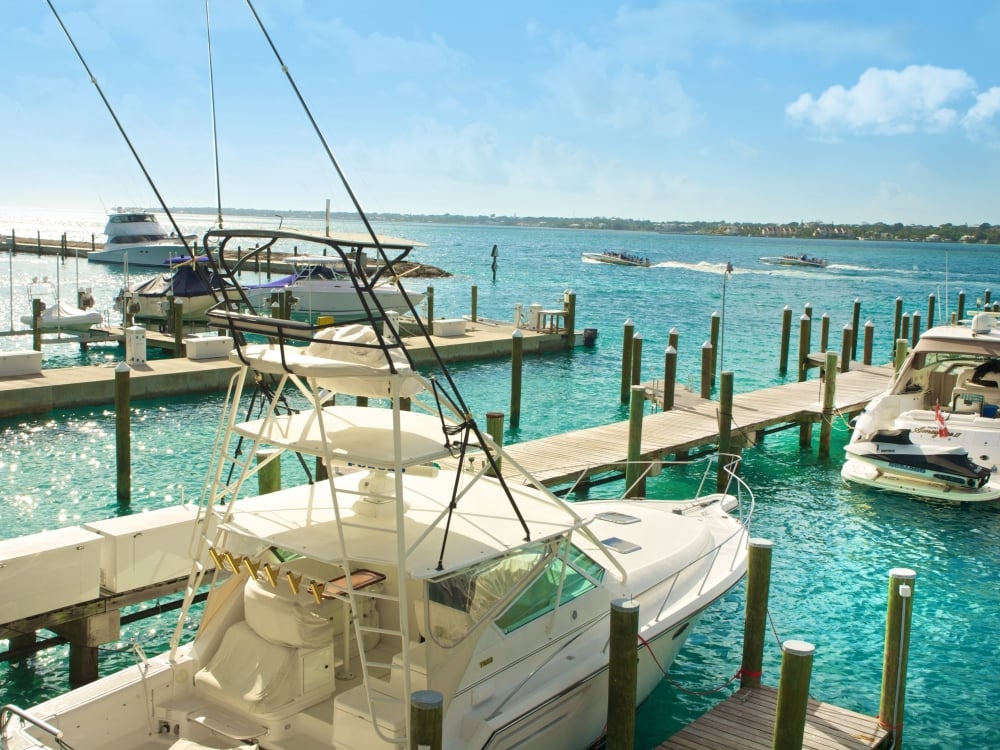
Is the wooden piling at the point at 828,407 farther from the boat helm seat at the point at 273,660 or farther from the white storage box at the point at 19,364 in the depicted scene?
the white storage box at the point at 19,364

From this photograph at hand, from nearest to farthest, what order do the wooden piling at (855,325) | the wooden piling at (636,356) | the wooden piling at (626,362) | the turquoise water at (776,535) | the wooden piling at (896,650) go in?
the wooden piling at (896,650), the turquoise water at (776,535), the wooden piling at (636,356), the wooden piling at (626,362), the wooden piling at (855,325)

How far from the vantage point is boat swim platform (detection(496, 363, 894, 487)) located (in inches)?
584

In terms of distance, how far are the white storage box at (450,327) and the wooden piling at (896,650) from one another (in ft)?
75.4

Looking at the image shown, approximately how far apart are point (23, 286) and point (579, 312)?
33.3 metres

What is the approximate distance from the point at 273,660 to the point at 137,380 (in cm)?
1653

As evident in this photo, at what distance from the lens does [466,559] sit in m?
6.50

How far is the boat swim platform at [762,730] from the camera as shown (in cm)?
743

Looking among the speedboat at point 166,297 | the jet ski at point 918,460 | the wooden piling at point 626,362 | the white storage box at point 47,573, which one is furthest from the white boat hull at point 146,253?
the white storage box at point 47,573

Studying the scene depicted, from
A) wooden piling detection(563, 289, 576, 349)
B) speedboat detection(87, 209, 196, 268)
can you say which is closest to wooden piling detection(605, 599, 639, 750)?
wooden piling detection(563, 289, 576, 349)

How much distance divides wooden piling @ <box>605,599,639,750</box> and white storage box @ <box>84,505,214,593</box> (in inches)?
176

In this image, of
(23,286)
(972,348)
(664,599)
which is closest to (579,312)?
(23,286)

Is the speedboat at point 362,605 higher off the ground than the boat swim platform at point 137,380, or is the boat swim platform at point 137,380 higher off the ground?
the speedboat at point 362,605

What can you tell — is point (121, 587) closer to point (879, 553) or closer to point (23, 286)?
point (879, 553)

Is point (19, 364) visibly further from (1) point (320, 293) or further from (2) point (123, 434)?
(1) point (320, 293)
